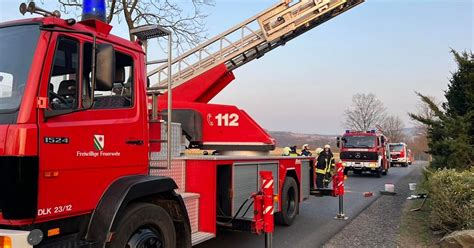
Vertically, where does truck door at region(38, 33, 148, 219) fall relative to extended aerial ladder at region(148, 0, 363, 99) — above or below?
below

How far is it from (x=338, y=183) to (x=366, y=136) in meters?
15.0

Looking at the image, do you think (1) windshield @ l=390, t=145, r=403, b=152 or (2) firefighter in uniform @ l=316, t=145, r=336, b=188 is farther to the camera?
(1) windshield @ l=390, t=145, r=403, b=152

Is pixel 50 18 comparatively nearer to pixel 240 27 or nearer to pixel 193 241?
pixel 193 241

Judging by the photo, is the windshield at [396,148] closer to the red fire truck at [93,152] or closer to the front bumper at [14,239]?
the red fire truck at [93,152]

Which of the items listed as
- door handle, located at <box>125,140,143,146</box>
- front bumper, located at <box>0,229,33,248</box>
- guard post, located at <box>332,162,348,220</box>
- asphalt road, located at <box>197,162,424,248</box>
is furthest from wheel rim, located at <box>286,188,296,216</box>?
front bumper, located at <box>0,229,33,248</box>

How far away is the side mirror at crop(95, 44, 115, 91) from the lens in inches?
138

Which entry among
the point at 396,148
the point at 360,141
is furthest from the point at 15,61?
the point at 396,148

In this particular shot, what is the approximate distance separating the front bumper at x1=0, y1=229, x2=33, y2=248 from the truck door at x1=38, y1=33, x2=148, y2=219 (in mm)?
224

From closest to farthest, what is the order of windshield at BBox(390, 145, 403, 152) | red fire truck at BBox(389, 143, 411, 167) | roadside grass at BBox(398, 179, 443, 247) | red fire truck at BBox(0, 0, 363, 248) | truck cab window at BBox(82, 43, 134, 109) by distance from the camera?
red fire truck at BBox(0, 0, 363, 248) < truck cab window at BBox(82, 43, 134, 109) < roadside grass at BBox(398, 179, 443, 247) < red fire truck at BBox(389, 143, 411, 167) < windshield at BBox(390, 145, 403, 152)

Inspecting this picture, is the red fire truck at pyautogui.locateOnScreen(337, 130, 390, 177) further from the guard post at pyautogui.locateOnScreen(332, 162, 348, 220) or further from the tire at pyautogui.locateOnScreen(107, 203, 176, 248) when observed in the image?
the tire at pyautogui.locateOnScreen(107, 203, 176, 248)

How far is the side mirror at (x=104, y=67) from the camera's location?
138 inches

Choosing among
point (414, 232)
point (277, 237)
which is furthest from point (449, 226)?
point (277, 237)

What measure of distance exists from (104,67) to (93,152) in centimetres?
78

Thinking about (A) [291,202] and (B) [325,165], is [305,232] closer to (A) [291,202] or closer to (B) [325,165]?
(A) [291,202]
